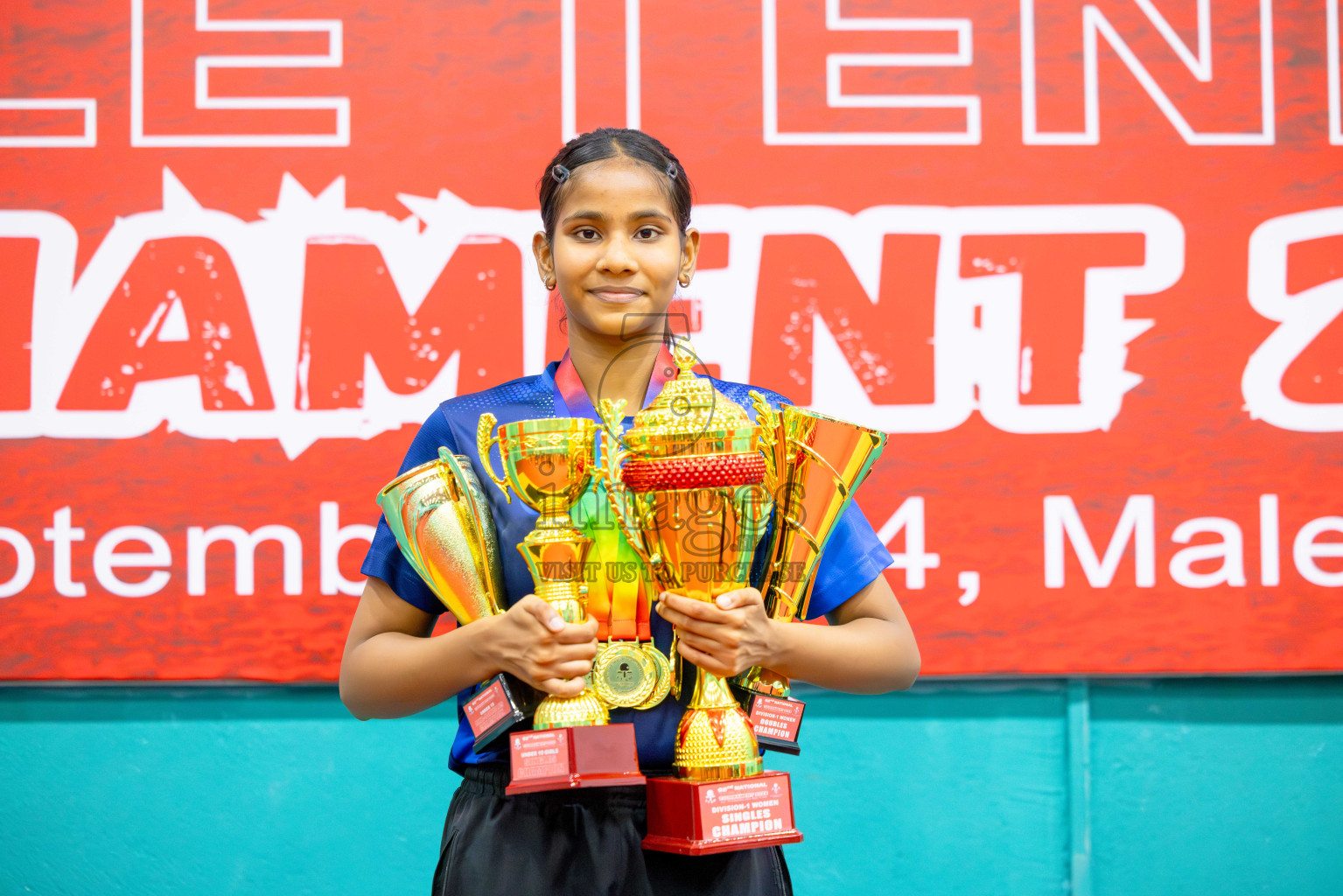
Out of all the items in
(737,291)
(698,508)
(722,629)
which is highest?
(737,291)

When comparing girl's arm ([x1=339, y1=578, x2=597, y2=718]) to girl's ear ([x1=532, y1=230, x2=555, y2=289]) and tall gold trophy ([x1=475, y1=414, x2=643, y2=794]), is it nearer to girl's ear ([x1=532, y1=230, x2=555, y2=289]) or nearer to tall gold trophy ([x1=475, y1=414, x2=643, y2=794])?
tall gold trophy ([x1=475, y1=414, x2=643, y2=794])

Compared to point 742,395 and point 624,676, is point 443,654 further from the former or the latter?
point 742,395

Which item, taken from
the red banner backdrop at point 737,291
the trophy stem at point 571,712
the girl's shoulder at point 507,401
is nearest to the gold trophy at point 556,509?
the trophy stem at point 571,712

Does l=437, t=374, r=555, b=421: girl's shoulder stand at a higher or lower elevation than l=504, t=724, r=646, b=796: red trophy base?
higher

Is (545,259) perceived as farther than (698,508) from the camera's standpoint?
Yes

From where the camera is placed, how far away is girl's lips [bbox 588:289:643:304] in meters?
0.96

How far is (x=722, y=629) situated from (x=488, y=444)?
11.0 inches

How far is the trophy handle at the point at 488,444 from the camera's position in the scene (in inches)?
36.4

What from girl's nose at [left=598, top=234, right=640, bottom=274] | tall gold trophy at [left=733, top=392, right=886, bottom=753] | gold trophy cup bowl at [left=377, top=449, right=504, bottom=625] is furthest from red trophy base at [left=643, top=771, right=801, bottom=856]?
girl's nose at [left=598, top=234, right=640, bottom=274]

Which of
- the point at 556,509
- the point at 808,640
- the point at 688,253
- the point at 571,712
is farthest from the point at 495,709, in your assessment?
the point at 688,253

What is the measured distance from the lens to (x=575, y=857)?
0.89 metres

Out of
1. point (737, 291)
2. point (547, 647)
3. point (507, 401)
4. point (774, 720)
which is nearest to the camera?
point (547, 647)

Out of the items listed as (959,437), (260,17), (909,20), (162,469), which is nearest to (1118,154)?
(909,20)

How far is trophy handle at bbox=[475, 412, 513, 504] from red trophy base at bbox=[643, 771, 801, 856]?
0.99 ft
